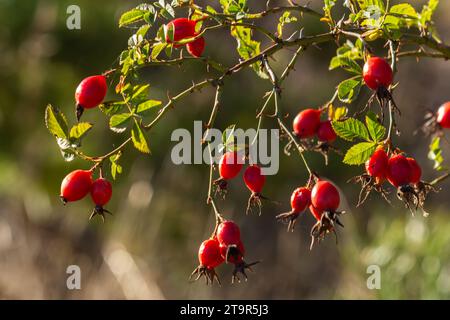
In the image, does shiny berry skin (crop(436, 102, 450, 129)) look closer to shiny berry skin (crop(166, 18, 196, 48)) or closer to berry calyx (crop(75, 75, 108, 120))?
shiny berry skin (crop(166, 18, 196, 48))

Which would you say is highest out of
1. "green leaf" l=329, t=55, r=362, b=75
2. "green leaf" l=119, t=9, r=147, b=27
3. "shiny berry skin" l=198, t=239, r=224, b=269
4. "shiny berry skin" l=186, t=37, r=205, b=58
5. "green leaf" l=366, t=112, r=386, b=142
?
"green leaf" l=119, t=9, r=147, b=27

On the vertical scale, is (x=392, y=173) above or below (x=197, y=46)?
below

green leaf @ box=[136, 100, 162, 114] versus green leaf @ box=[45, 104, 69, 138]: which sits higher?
green leaf @ box=[136, 100, 162, 114]

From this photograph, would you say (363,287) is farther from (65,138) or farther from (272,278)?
(65,138)

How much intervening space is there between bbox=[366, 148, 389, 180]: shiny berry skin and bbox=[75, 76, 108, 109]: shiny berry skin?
354 millimetres

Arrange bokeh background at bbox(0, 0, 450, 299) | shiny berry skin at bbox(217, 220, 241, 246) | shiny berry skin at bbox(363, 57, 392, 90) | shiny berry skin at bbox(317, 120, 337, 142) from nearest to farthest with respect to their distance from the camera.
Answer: shiny berry skin at bbox(363, 57, 392, 90) → shiny berry skin at bbox(217, 220, 241, 246) → shiny berry skin at bbox(317, 120, 337, 142) → bokeh background at bbox(0, 0, 450, 299)

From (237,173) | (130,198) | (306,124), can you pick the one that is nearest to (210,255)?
(237,173)

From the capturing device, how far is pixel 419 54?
90cm

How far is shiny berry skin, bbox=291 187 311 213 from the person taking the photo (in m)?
0.87

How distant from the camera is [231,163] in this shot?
0.88 meters

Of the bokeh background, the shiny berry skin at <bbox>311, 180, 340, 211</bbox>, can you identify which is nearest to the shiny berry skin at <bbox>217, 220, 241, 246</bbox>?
the shiny berry skin at <bbox>311, 180, 340, 211</bbox>

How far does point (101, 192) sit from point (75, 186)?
4cm

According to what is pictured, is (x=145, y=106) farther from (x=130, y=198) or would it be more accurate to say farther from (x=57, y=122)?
(x=130, y=198)

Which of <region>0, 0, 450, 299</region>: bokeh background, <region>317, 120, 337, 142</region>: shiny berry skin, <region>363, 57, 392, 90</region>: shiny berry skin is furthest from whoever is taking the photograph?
<region>0, 0, 450, 299</region>: bokeh background
